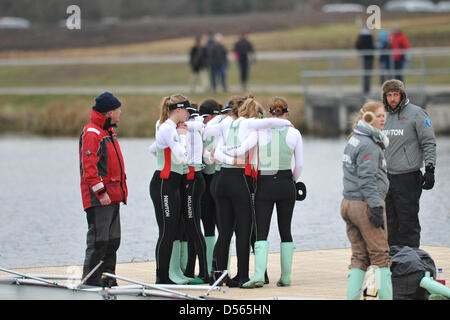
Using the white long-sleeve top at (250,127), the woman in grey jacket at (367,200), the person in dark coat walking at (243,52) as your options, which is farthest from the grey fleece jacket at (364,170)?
the person in dark coat walking at (243,52)

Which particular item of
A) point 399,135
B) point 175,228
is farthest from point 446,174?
point 175,228

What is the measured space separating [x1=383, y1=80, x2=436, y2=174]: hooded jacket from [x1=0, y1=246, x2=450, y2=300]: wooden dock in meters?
1.26

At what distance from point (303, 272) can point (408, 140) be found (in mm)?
1816

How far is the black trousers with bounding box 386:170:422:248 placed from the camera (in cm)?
1027

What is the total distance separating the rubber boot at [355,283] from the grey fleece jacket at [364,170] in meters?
0.59

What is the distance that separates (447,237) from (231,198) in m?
5.36

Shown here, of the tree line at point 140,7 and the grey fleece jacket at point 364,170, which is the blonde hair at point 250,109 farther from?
the tree line at point 140,7

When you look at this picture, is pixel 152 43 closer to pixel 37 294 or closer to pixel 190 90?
pixel 190 90

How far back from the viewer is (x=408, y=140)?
10344 mm

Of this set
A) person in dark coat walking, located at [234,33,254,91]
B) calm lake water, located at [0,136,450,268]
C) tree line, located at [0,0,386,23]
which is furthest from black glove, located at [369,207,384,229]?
tree line, located at [0,0,386,23]

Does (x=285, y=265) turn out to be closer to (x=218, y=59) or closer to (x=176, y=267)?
(x=176, y=267)

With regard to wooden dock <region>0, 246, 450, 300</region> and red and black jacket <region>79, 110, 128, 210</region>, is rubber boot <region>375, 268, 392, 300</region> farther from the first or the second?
red and black jacket <region>79, 110, 128, 210</region>

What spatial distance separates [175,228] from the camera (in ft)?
31.7

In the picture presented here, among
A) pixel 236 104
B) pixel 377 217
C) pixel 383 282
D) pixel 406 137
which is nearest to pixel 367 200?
pixel 377 217
